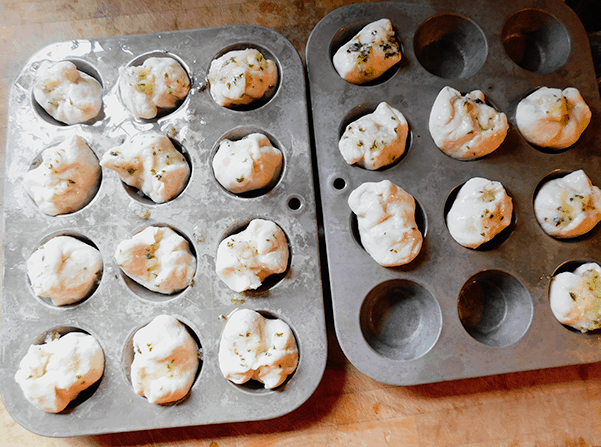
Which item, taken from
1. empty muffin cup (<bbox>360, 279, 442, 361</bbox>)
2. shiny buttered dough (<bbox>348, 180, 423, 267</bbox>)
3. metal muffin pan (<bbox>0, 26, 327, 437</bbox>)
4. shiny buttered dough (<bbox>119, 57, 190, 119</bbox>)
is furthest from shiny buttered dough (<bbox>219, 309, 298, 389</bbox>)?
shiny buttered dough (<bbox>119, 57, 190, 119</bbox>)

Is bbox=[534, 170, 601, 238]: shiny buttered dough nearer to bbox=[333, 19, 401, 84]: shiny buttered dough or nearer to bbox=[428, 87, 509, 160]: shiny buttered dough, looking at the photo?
bbox=[428, 87, 509, 160]: shiny buttered dough

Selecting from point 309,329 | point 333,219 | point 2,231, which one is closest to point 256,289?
point 309,329

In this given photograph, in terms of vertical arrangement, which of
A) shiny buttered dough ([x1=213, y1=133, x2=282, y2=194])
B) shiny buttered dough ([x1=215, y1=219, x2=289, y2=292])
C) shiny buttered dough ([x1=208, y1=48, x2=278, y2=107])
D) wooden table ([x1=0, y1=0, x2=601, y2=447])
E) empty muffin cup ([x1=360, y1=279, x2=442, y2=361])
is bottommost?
wooden table ([x1=0, y1=0, x2=601, y2=447])

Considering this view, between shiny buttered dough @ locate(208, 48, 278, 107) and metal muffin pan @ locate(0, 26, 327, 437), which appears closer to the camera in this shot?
metal muffin pan @ locate(0, 26, 327, 437)

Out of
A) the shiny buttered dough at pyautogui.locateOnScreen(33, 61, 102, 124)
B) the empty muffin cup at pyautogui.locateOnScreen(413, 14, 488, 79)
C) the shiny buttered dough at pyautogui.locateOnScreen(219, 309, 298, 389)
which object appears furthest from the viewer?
the empty muffin cup at pyautogui.locateOnScreen(413, 14, 488, 79)

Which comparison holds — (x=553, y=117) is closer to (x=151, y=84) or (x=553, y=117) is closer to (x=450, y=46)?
(x=450, y=46)

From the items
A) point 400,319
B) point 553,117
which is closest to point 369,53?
point 553,117
